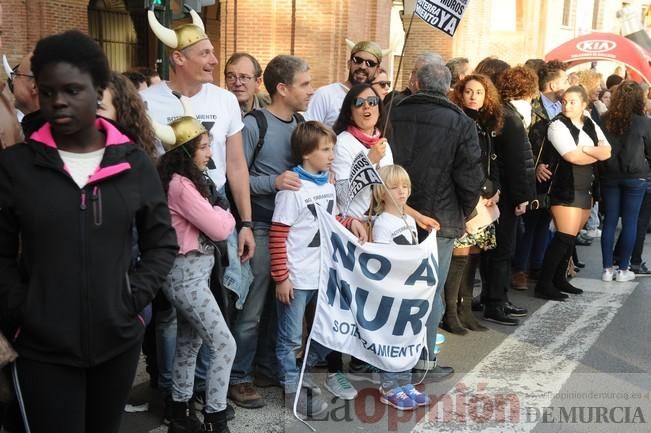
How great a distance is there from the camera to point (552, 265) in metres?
7.72

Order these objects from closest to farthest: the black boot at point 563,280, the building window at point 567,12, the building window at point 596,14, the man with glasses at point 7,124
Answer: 1. the man with glasses at point 7,124
2. the black boot at point 563,280
3. the building window at point 567,12
4. the building window at point 596,14

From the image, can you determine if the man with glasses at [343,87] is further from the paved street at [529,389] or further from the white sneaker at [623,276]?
the white sneaker at [623,276]

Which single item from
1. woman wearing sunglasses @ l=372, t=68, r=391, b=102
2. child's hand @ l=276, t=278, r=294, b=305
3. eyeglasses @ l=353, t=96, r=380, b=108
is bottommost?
child's hand @ l=276, t=278, r=294, b=305

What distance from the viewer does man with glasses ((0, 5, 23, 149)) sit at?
11.1ft

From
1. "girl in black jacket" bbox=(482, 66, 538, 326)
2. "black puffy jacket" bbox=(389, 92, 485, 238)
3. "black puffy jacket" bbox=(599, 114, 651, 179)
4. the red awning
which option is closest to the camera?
"black puffy jacket" bbox=(389, 92, 485, 238)

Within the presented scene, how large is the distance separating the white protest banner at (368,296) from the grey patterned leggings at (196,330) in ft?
2.41

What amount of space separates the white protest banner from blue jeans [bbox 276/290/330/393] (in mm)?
146

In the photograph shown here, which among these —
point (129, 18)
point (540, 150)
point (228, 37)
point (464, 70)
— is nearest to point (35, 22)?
point (228, 37)

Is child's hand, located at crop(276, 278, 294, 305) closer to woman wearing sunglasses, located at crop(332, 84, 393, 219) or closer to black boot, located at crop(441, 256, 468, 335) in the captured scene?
woman wearing sunglasses, located at crop(332, 84, 393, 219)

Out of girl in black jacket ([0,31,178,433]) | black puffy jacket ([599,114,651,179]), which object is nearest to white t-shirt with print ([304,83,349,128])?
girl in black jacket ([0,31,178,433])

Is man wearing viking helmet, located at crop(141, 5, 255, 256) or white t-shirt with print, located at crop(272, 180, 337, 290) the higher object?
man wearing viking helmet, located at crop(141, 5, 255, 256)

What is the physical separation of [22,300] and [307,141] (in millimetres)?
2339

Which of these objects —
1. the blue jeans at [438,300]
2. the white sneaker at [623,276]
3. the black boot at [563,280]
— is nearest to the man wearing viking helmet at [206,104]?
the blue jeans at [438,300]

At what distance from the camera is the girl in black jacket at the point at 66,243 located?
8.36 ft
